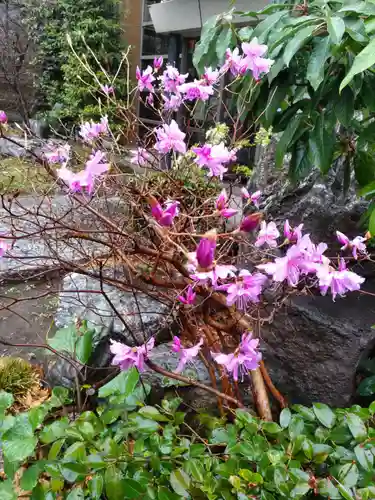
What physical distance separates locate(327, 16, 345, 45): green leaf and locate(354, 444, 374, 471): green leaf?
Answer: 1042 mm

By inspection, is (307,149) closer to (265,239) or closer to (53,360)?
(265,239)

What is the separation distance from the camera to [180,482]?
1.09 metres

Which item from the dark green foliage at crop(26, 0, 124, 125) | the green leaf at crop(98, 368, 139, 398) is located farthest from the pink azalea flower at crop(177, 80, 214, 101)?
the dark green foliage at crop(26, 0, 124, 125)

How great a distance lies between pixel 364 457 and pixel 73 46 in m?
8.81

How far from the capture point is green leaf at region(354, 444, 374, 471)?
43.2 inches

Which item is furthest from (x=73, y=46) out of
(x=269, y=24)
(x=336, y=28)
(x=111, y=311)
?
(x=336, y=28)

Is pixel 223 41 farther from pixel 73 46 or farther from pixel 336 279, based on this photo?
pixel 73 46

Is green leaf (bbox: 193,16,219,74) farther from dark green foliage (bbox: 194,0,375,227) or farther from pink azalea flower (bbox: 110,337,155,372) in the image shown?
pink azalea flower (bbox: 110,337,155,372)

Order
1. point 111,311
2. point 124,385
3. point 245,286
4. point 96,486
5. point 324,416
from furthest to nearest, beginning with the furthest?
point 111,311 → point 124,385 → point 324,416 → point 96,486 → point 245,286

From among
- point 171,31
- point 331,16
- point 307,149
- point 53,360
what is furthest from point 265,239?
point 171,31

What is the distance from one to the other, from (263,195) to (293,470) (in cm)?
162

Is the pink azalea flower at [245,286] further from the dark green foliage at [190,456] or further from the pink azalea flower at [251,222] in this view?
the dark green foliage at [190,456]

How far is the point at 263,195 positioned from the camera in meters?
2.43

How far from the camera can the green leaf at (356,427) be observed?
1164mm
